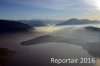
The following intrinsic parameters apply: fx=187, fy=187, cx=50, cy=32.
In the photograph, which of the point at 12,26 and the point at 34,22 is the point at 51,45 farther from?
the point at 12,26

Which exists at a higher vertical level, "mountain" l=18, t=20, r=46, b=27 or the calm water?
"mountain" l=18, t=20, r=46, b=27

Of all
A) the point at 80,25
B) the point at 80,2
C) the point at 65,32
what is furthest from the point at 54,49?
the point at 80,2

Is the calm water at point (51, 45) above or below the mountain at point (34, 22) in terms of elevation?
below

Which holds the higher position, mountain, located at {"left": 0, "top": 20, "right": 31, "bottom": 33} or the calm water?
mountain, located at {"left": 0, "top": 20, "right": 31, "bottom": 33}

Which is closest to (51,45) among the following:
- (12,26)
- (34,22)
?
(34,22)
